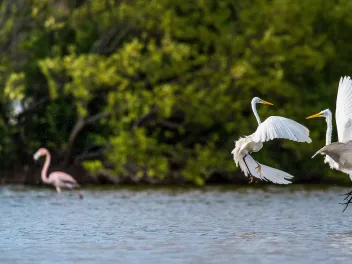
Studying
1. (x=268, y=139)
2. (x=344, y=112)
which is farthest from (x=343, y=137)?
(x=268, y=139)

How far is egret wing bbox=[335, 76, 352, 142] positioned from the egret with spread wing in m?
1.05

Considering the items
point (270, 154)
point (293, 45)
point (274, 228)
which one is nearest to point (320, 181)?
point (270, 154)

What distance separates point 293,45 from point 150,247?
18209 mm

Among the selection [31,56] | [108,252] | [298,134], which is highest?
[31,56]

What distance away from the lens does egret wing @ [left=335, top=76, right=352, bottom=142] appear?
16344mm

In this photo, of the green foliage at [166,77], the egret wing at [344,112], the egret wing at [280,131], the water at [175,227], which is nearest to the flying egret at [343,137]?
the egret wing at [344,112]

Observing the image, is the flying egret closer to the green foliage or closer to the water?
the water

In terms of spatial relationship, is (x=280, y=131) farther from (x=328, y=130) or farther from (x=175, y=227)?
(x=175, y=227)

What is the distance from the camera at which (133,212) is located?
1984 centimetres

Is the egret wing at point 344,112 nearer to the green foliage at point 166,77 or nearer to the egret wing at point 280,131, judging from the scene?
the egret wing at point 280,131

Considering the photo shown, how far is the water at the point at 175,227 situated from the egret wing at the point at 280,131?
4.41 ft

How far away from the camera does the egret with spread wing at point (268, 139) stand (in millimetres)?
14898

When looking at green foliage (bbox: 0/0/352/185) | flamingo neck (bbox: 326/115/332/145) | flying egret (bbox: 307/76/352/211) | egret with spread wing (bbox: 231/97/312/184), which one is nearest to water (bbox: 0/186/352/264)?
egret with spread wing (bbox: 231/97/312/184)

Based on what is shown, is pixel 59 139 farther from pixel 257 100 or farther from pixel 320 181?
pixel 257 100
